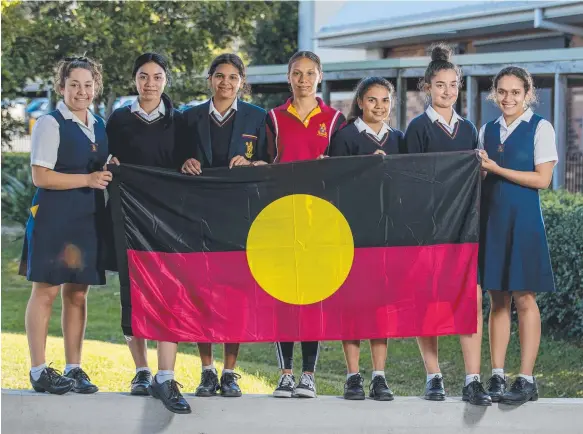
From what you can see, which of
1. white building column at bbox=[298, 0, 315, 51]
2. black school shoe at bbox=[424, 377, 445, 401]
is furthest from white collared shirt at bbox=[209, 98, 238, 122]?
white building column at bbox=[298, 0, 315, 51]

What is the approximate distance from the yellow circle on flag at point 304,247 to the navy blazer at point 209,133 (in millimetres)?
393

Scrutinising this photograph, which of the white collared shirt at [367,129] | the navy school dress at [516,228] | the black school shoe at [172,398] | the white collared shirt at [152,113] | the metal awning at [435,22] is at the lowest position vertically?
the black school shoe at [172,398]

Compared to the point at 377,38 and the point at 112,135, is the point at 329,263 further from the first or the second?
the point at 377,38

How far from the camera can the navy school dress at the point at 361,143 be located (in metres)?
6.54

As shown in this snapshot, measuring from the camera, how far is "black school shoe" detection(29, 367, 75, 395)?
6434 mm

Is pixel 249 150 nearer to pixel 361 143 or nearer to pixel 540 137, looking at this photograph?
pixel 361 143

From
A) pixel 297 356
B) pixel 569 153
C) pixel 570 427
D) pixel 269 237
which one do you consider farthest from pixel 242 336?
pixel 569 153

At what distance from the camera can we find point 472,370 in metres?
6.40

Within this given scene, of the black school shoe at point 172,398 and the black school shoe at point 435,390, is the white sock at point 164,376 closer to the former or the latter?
the black school shoe at point 172,398

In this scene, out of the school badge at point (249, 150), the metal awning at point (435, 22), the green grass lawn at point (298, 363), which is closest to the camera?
the school badge at point (249, 150)

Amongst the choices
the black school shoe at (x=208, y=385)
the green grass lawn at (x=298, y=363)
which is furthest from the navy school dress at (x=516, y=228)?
the green grass lawn at (x=298, y=363)

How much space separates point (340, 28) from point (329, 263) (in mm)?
16189

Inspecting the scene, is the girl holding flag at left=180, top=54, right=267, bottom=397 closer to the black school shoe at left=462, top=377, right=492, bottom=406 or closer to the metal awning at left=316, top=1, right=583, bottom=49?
the black school shoe at left=462, top=377, right=492, bottom=406

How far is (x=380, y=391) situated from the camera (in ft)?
21.0
